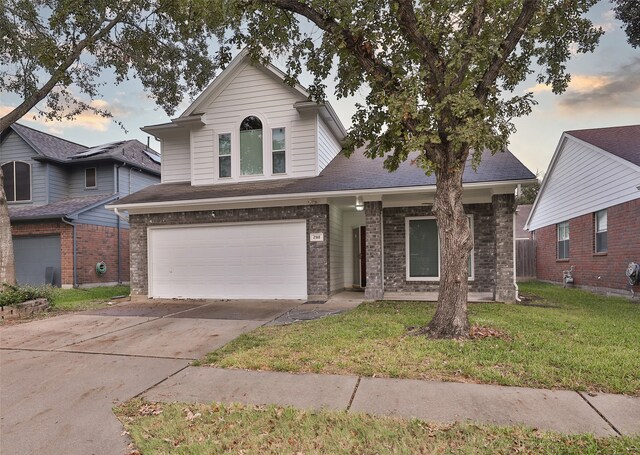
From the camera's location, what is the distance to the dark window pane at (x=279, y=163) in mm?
10945

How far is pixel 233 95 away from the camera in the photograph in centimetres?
1121

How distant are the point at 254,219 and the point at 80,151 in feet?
40.5

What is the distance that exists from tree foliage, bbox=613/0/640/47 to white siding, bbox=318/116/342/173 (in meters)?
8.20

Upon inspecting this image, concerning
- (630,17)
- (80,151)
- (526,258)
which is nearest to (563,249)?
(526,258)

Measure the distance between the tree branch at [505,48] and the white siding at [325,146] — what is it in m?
5.62

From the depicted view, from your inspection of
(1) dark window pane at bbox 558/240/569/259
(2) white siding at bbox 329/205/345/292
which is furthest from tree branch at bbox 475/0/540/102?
(1) dark window pane at bbox 558/240/569/259

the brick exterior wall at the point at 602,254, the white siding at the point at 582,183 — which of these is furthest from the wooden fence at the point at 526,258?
the brick exterior wall at the point at 602,254

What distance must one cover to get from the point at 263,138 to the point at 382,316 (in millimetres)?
6374

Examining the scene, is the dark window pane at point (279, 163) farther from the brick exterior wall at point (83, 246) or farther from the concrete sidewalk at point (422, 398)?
the brick exterior wall at point (83, 246)

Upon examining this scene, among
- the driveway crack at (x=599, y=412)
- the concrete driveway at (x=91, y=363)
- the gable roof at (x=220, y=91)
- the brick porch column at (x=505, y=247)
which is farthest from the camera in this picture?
the gable roof at (x=220, y=91)

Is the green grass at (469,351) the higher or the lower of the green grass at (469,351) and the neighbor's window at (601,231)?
the lower

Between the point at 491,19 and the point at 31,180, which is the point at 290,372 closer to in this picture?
the point at 491,19

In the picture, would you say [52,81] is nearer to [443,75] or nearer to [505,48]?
[443,75]

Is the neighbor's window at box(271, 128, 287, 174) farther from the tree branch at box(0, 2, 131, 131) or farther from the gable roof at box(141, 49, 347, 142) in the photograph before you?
the tree branch at box(0, 2, 131, 131)
